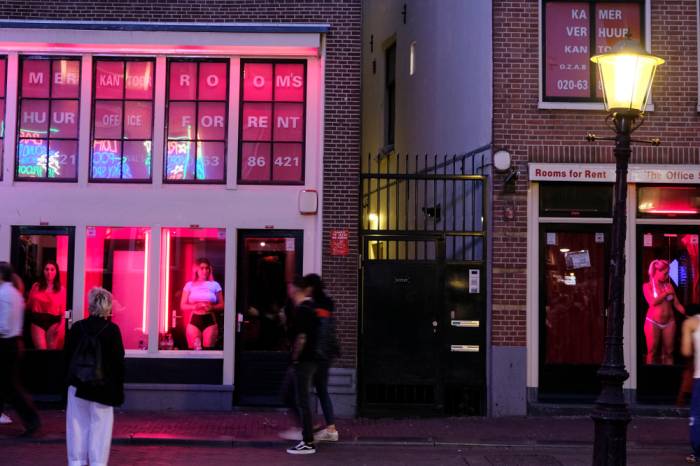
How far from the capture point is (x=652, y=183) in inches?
475

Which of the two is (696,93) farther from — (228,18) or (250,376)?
(250,376)

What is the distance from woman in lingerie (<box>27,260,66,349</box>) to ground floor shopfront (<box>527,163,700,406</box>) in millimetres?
6643

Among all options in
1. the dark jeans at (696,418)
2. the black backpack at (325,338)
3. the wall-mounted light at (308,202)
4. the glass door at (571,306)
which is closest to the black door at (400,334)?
the wall-mounted light at (308,202)

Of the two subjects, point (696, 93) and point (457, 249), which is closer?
point (696, 93)

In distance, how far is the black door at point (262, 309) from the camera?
11.9 m

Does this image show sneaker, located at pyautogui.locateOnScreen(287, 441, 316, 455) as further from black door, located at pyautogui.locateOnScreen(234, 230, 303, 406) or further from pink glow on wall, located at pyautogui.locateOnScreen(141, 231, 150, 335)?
pink glow on wall, located at pyautogui.locateOnScreen(141, 231, 150, 335)

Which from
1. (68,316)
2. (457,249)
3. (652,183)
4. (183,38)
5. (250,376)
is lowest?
(250,376)

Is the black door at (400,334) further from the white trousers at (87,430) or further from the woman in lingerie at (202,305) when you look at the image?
the white trousers at (87,430)

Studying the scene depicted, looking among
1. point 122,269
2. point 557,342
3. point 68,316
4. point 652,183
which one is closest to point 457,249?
point 557,342

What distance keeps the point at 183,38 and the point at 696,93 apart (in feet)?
24.2

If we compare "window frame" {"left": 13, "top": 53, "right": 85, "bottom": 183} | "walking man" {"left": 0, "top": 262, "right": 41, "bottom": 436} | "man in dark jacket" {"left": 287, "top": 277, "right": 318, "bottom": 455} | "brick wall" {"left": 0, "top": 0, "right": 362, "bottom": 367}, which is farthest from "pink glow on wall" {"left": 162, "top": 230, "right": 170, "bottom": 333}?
"man in dark jacket" {"left": 287, "top": 277, "right": 318, "bottom": 455}

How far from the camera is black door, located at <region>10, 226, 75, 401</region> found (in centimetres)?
1192

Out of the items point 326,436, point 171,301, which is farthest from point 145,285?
point 326,436

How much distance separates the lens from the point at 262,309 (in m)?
12.0
